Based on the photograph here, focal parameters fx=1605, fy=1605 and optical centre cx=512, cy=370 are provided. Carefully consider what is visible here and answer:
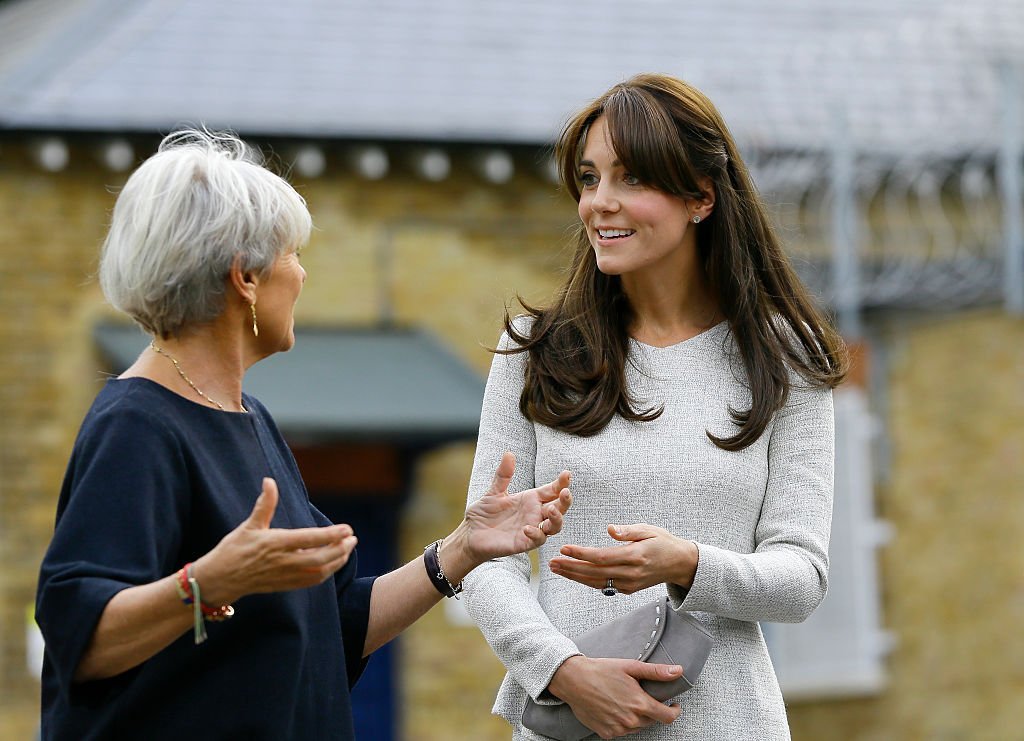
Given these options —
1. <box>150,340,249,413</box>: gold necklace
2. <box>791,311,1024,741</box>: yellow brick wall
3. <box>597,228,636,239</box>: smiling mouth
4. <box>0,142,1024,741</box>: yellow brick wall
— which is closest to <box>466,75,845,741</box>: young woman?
<box>597,228,636,239</box>: smiling mouth

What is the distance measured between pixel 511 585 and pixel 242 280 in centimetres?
71

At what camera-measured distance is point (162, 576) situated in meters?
2.45

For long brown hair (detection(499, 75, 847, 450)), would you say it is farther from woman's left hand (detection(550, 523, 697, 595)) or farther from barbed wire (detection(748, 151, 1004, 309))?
barbed wire (detection(748, 151, 1004, 309))

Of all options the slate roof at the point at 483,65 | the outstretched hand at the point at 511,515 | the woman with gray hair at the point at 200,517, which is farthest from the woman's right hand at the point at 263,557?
the slate roof at the point at 483,65

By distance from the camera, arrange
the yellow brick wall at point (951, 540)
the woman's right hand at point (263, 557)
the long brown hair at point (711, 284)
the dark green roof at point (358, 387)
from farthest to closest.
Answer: the yellow brick wall at point (951, 540)
the dark green roof at point (358, 387)
the long brown hair at point (711, 284)
the woman's right hand at point (263, 557)

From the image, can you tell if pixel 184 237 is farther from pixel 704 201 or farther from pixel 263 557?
pixel 704 201

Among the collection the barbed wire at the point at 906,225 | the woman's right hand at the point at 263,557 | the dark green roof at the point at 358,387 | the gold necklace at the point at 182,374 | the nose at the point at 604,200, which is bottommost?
the dark green roof at the point at 358,387

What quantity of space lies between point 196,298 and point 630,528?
0.79m

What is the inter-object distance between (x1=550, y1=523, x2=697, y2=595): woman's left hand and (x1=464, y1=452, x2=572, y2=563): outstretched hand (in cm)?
8

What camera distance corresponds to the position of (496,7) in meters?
10.6

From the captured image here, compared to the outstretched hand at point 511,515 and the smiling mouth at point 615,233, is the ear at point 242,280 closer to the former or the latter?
the outstretched hand at point 511,515

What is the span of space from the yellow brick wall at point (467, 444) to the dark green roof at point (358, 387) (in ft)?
0.82

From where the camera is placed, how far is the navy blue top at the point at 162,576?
7.80 ft

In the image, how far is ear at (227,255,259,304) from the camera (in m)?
2.60
